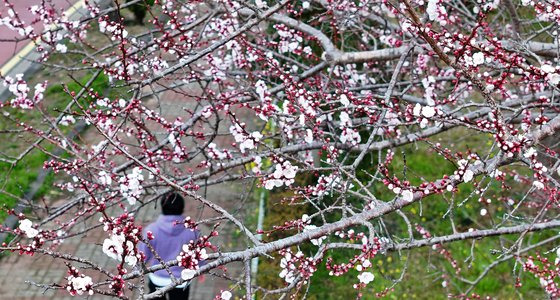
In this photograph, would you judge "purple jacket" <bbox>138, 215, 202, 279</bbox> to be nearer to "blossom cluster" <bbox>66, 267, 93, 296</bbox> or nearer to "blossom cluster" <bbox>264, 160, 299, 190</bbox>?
"blossom cluster" <bbox>264, 160, 299, 190</bbox>

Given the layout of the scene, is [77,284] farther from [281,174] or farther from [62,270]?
[62,270]

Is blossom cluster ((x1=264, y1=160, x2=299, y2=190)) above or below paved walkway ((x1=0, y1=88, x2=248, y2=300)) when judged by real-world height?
below

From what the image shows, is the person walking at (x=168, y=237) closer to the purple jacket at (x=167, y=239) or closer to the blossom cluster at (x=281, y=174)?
the purple jacket at (x=167, y=239)

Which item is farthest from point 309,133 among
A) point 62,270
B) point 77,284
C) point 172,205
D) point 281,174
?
point 62,270

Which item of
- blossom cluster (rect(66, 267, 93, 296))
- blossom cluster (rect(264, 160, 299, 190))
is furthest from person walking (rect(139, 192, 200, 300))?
blossom cluster (rect(66, 267, 93, 296))

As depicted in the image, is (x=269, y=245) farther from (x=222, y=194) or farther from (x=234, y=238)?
(x=222, y=194)

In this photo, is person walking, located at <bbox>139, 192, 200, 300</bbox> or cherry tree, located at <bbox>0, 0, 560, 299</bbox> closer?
cherry tree, located at <bbox>0, 0, 560, 299</bbox>

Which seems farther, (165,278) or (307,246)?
(307,246)

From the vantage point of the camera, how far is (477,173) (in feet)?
9.67

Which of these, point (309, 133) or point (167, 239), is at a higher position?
point (167, 239)

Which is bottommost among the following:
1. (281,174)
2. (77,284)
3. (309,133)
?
(77,284)

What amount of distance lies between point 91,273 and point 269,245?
15.0 feet

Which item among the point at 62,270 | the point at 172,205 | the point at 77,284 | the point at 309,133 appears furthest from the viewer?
the point at 62,270

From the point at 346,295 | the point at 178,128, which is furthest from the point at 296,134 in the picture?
the point at 346,295
